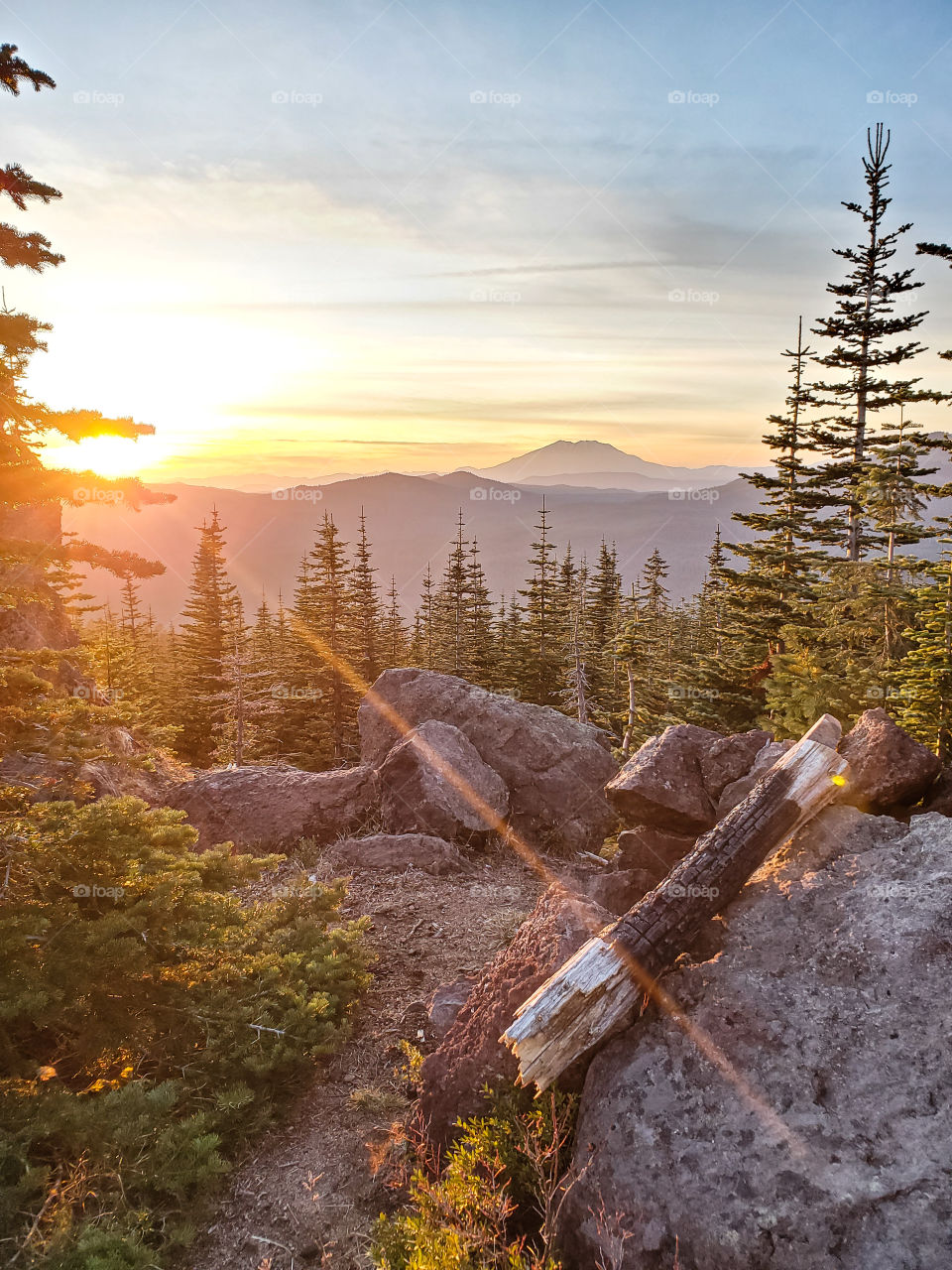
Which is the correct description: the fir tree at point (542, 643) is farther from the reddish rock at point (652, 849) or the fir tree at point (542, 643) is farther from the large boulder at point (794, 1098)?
the large boulder at point (794, 1098)

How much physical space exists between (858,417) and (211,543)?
119 feet

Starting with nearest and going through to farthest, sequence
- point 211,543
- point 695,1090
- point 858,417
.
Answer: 1. point 695,1090
2. point 858,417
3. point 211,543

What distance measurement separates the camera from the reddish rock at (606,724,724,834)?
10.2m

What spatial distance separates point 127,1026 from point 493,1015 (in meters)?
3.52

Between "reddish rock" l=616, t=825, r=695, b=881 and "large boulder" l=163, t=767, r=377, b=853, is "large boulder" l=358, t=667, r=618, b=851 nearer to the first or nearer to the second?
"large boulder" l=163, t=767, r=377, b=853

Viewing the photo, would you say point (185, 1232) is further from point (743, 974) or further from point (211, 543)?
point (211, 543)

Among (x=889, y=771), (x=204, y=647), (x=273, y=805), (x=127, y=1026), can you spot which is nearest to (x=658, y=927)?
(x=889, y=771)

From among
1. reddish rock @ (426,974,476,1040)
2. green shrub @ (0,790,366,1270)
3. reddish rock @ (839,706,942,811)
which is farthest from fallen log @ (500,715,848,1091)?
green shrub @ (0,790,366,1270)

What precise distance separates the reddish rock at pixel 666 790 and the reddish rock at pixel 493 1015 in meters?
3.03

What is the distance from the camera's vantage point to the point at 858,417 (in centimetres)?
2844

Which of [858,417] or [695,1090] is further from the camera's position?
[858,417]

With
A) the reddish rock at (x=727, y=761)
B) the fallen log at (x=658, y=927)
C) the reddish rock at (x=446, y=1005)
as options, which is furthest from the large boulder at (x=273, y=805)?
the fallen log at (x=658, y=927)

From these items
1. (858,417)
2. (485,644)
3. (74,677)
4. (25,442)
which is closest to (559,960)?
(25,442)

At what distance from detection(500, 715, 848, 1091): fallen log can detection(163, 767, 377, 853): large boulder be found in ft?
27.1
